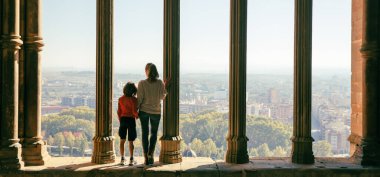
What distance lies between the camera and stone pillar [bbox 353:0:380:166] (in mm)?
11180

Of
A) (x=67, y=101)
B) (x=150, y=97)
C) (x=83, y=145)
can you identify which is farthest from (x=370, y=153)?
(x=83, y=145)

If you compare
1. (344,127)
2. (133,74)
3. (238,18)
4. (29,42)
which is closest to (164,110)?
(133,74)

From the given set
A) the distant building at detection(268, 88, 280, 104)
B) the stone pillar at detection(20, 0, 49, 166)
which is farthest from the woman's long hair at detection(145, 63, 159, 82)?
the distant building at detection(268, 88, 280, 104)

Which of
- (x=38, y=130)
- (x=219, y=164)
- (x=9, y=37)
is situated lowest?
(x=219, y=164)

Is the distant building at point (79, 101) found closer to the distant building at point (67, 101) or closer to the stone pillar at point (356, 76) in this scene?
the distant building at point (67, 101)

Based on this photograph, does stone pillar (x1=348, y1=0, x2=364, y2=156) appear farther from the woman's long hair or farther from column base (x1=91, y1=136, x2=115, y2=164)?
column base (x1=91, y1=136, x2=115, y2=164)

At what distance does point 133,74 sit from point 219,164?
337 cm

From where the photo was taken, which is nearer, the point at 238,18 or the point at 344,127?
the point at 238,18

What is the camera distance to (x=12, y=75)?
411 inches

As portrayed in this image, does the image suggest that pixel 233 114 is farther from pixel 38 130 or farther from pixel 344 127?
pixel 344 127

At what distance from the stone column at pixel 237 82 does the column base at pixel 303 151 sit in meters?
1.26

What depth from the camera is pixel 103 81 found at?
1104cm

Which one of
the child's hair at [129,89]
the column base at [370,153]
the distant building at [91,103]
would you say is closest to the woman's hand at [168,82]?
the child's hair at [129,89]

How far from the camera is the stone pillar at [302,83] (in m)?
11.4
